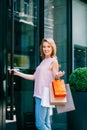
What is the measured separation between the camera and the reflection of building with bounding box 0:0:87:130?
229 inches

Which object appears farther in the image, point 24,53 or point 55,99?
point 24,53

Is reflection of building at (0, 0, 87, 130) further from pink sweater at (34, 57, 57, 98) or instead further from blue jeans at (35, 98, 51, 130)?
blue jeans at (35, 98, 51, 130)

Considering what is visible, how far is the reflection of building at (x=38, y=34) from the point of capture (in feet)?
19.1

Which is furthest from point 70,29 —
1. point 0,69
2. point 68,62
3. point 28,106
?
point 0,69

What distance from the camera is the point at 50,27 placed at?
7.51 m

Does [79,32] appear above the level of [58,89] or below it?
above

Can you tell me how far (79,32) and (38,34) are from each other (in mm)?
1744

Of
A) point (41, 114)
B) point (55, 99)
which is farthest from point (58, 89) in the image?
point (41, 114)

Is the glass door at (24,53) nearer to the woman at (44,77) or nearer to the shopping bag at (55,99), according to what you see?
the woman at (44,77)

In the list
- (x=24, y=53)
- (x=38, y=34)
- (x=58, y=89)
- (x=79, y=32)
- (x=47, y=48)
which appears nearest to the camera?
(x=58, y=89)

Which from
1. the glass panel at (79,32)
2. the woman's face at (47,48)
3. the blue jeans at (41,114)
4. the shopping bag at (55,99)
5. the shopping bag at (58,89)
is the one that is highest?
the glass panel at (79,32)

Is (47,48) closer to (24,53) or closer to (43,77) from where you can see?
(43,77)

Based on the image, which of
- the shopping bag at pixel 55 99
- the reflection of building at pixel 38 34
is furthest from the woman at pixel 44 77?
the reflection of building at pixel 38 34

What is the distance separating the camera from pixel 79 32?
28.1 ft
